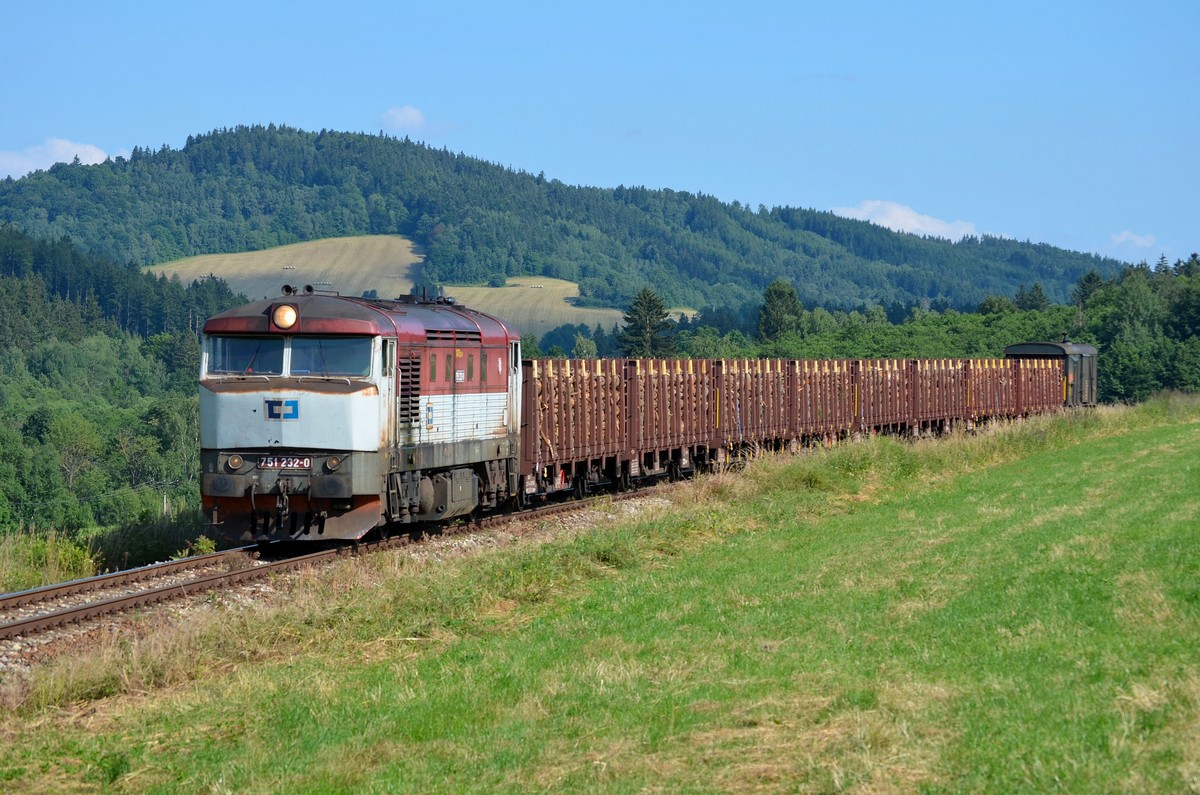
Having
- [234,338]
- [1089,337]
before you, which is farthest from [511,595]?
[1089,337]

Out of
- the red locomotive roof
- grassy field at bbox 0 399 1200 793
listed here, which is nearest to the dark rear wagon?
grassy field at bbox 0 399 1200 793

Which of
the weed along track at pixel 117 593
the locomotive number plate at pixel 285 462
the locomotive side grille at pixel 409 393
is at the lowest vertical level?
the weed along track at pixel 117 593

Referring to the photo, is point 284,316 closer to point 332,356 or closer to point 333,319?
point 333,319

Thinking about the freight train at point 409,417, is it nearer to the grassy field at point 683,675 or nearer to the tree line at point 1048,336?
the grassy field at point 683,675

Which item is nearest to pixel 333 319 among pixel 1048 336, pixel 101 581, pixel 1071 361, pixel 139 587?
pixel 139 587

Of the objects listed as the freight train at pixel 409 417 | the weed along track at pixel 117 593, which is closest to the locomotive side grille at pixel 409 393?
the freight train at pixel 409 417

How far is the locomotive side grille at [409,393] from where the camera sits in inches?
706

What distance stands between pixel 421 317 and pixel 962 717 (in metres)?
12.7

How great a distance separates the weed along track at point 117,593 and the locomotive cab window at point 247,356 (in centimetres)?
256

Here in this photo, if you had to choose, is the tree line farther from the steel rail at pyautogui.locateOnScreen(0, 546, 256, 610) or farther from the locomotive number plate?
the steel rail at pyautogui.locateOnScreen(0, 546, 256, 610)

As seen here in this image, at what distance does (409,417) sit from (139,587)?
15.0 ft

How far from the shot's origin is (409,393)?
18.2 m

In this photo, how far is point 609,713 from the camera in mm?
8703

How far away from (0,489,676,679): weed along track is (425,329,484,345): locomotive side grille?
3.00m
